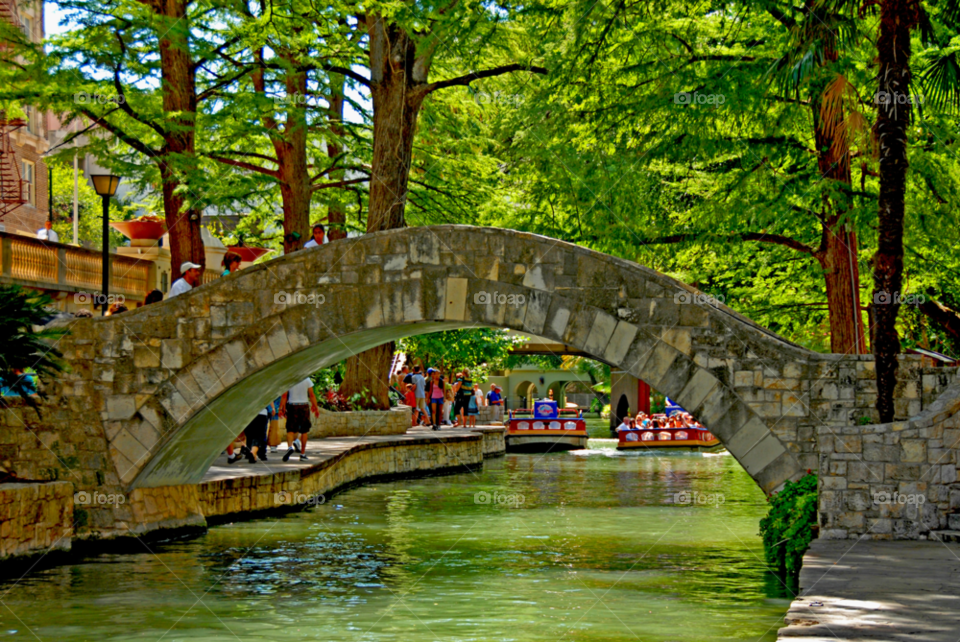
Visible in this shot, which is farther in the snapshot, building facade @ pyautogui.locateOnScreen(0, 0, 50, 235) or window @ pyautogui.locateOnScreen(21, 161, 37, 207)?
window @ pyautogui.locateOnScreen(21, 161, 37, 207)

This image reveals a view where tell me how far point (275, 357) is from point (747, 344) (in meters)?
5.07

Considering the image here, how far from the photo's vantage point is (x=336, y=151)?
26.3 metres

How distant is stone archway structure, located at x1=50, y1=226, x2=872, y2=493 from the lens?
38.5 ft

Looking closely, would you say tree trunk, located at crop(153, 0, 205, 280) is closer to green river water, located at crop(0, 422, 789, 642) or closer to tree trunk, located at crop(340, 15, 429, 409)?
tree trunk, located at crop(340, 15, 429, 409)

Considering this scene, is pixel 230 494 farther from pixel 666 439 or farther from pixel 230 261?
pixel 666 439

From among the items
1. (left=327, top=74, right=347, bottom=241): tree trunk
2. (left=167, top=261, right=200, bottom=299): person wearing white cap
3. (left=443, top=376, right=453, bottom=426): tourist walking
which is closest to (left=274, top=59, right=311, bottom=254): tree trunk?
(left=327, top=74, right=347, bottom=241): tree trunk

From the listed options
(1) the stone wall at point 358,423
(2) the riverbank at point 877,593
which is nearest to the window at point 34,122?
(1) the stone wall at point 358,423

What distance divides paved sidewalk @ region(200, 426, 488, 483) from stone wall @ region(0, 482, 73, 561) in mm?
2640

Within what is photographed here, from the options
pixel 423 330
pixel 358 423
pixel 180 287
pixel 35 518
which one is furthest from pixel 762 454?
pixel 358 423

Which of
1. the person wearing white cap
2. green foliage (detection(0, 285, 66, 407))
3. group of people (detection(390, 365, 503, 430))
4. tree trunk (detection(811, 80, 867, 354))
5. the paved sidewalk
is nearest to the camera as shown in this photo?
green foliage (detection(0, 285, 66, 407))

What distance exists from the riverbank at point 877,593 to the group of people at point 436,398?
19705 mm

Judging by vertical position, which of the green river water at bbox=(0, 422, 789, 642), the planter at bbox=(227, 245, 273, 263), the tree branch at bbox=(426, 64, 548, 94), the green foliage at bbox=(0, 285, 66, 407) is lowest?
the green river water at bbox=(0, 422, 789, 642)

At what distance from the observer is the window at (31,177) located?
37.4 metres

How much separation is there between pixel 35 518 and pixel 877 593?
8472 millimetres
